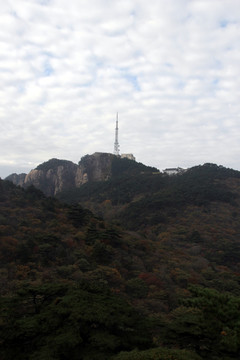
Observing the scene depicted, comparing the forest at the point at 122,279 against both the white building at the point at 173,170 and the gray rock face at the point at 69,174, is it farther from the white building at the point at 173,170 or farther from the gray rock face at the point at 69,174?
the gray rock face at the point at 69,174

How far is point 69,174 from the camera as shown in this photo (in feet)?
334

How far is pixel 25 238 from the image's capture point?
83.0 feet

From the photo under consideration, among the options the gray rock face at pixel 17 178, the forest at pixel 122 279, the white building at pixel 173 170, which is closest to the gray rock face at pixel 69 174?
the gray rock face at pixel 17 178

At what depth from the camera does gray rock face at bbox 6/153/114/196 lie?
96525mm

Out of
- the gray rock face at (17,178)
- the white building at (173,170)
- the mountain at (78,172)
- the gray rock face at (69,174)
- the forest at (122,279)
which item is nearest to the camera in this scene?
the forest at (122,279)

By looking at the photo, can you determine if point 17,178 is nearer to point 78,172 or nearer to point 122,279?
point 78,172

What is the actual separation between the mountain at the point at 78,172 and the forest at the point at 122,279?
103 ft

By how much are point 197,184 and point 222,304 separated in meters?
62.6

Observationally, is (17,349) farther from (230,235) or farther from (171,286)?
(230,235)

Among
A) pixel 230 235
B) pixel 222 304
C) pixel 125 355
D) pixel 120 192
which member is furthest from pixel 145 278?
pixel 120 192

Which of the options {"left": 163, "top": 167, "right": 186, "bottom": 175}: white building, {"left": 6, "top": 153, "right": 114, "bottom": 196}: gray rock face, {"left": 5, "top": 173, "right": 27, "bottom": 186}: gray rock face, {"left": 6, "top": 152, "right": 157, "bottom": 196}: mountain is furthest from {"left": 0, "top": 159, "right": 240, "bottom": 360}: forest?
{"left": 5, "top": 173, "right": 27, "bottom": 186}: gray rock face

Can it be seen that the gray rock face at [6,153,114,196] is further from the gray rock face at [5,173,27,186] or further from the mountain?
the gray rock face at [5,173,27,186]

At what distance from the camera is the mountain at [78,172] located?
96.0 meters

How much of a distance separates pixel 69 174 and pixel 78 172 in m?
3.79
